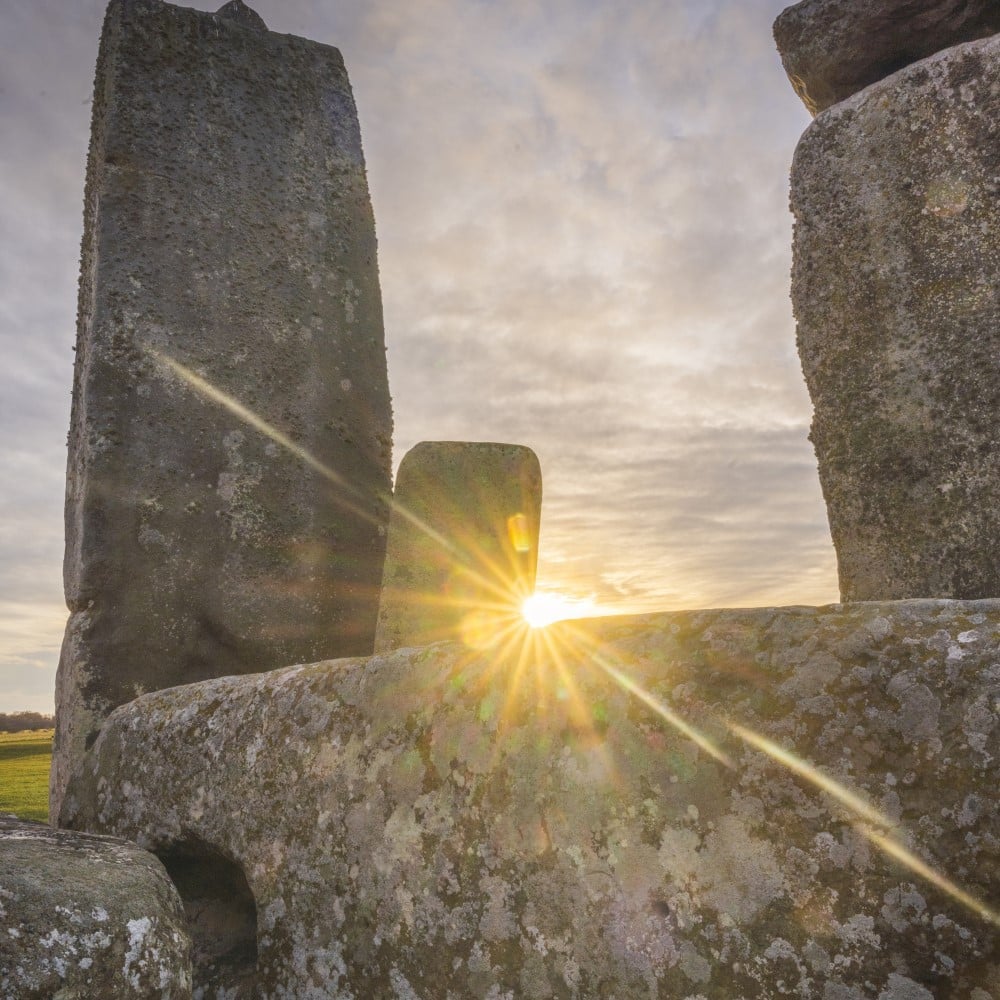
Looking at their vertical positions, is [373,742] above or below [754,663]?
below

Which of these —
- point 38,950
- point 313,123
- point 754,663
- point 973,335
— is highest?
point 313,123

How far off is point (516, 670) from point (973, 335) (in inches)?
92.5

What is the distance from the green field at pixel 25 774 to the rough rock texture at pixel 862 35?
16.0ft

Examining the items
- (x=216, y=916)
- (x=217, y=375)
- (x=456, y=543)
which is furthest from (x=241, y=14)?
(x=216, y=916)

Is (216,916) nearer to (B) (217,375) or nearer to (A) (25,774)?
(B) (217,375)

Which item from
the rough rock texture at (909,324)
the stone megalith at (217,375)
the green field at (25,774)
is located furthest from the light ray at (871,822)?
the green field at (25,774)

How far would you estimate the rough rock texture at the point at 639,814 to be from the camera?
1530 mm

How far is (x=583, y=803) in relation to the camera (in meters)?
1.91

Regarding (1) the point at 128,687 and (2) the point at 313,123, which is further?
(2) the point at 313,123

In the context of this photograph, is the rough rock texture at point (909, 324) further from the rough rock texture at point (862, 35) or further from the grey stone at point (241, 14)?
the grey stone at point (241, 14)

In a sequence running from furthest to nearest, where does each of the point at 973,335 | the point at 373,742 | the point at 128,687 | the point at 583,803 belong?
the point at 128,687 < the point at 973,335 < the point at 373,742 < the point at 583,803

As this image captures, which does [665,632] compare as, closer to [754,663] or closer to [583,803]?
[754,663]

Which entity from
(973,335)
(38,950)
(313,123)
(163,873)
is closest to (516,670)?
(163,873)

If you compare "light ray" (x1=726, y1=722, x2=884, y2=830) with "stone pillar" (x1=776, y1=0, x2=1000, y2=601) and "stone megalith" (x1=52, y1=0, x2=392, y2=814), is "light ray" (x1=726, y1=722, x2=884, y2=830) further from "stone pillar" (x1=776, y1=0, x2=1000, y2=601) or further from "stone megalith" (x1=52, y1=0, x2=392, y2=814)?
"stone megalith" (x1=52, y1=0, x2=392, y2=814)
